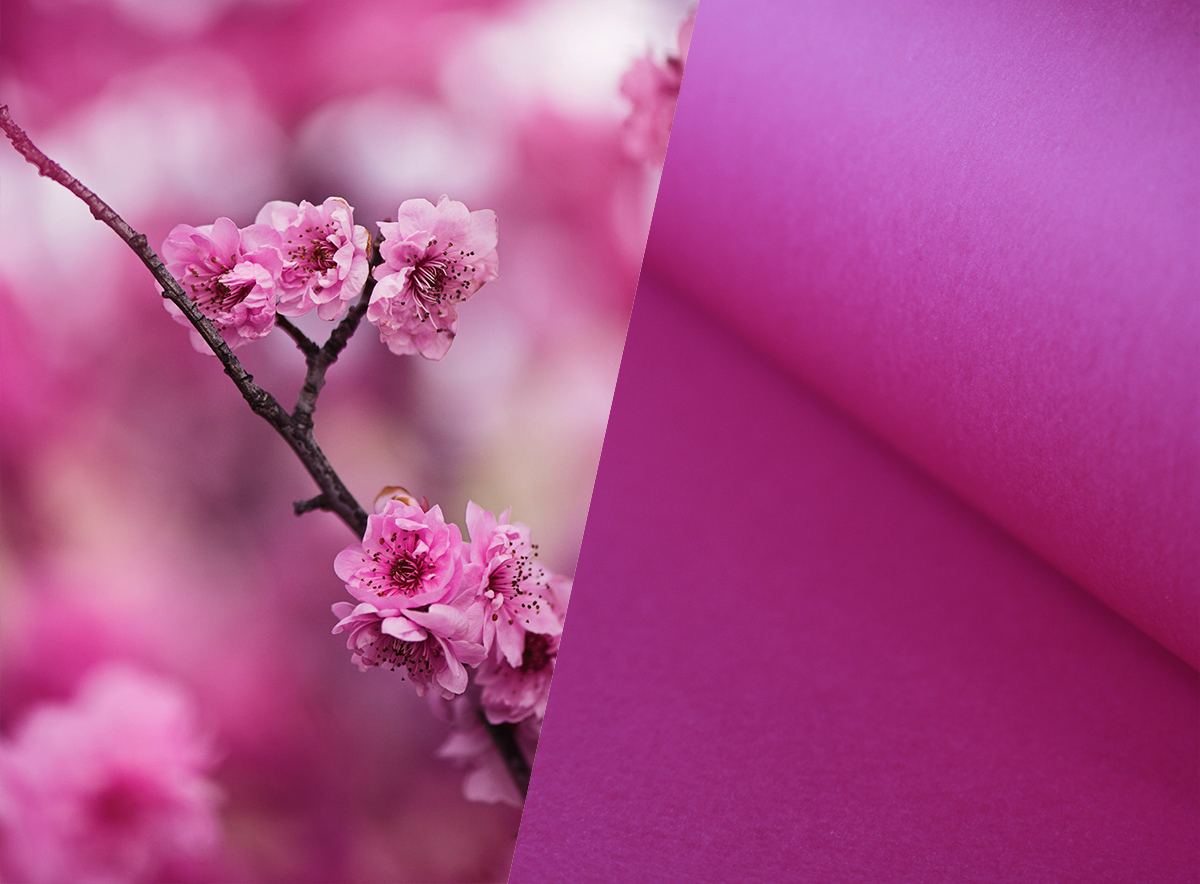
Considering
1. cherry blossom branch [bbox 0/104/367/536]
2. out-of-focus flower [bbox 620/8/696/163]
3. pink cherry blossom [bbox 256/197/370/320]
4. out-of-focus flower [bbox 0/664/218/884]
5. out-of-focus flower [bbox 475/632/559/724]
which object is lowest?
out-of-focus flower [bbox 0/664/218/884]

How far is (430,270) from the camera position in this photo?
0.71 metres

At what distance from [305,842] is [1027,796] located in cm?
71

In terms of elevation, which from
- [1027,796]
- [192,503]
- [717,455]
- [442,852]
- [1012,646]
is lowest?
[442,852]

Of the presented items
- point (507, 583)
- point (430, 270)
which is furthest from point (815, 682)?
point (430, 270)

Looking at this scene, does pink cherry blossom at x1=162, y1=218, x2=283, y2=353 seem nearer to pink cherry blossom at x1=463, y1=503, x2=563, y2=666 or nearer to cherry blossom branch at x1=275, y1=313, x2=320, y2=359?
cherry blossom branch at x1=275, y1=313, x2=320, y2=359

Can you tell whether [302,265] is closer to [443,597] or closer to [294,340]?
[294,340]

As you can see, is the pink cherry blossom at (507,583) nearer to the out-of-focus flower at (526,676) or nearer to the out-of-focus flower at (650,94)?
the out-of-focus flower at (526,676)

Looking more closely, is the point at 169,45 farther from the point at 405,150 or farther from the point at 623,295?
the point at 623,295

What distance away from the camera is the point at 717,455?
1.21 m

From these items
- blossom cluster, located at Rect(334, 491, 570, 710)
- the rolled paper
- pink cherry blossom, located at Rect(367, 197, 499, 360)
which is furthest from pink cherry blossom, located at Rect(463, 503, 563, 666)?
the rolled paper

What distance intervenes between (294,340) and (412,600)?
0.72 ft

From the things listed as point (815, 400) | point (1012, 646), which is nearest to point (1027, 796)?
point (1012, 646)

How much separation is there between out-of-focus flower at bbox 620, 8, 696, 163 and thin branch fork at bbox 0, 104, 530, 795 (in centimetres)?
22

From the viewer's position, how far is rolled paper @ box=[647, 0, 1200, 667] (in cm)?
74
